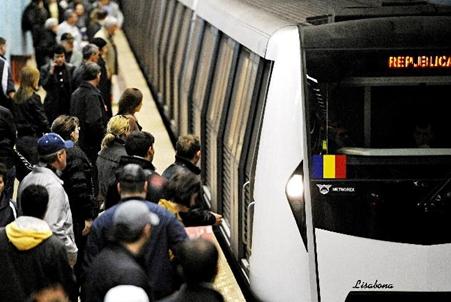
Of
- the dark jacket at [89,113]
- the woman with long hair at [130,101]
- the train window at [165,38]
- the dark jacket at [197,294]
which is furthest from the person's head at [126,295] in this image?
the train window at [165,38]

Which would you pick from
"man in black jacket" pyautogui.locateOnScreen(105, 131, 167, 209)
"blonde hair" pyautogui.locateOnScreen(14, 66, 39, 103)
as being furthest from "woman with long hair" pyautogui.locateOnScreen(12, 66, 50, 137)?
"man in black jacket" pyautogui.locateOnScreen(105, 131, 167, 209)

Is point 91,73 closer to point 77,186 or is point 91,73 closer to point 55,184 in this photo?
point 77,186

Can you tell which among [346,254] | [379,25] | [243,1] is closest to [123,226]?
[346,254]

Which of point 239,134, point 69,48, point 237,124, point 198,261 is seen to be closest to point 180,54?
point 69,48

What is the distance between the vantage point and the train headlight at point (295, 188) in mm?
8312

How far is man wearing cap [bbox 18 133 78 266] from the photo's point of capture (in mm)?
8328

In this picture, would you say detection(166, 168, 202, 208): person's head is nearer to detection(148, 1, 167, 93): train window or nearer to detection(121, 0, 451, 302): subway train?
detection(121, 0, 451, 302): subway train

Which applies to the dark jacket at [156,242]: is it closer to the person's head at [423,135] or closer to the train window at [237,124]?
the person's head at [423,135]

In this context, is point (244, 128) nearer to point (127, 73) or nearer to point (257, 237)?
point (257, 237)

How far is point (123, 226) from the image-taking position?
267 inches

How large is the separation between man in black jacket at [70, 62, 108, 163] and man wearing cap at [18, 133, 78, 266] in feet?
11.9

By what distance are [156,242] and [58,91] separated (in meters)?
7.31

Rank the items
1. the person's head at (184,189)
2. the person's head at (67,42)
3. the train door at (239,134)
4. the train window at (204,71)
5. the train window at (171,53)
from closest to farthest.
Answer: the person's head at (184,189)
the train door at (239,134)
the train window at (204,71)
the person's head at (67,42)
the train window at (171,53)

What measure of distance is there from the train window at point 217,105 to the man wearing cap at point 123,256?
13.7 ft
